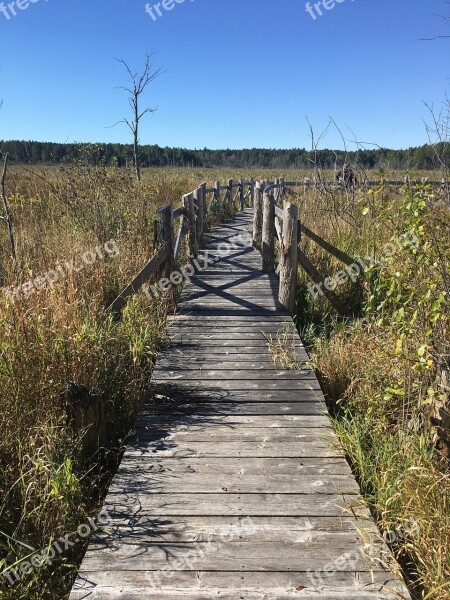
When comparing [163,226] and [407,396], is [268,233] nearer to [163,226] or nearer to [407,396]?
[163,226]

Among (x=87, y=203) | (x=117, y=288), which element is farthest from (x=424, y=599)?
(x=87, y=203)

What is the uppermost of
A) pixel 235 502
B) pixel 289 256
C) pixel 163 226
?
pixel 163 226

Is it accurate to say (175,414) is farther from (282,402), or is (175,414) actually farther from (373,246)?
(373,246)

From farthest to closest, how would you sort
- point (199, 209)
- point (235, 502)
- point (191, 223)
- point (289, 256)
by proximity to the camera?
point (199, 209) → point (191, 223) → point (289, 256) → point (235, 502)

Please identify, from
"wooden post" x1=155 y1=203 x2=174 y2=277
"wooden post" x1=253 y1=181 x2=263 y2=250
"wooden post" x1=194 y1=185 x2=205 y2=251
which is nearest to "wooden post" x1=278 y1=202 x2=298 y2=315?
"wooden post" x1=155 y1=203 x2=174 y2=277

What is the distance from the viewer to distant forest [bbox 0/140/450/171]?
5633mm

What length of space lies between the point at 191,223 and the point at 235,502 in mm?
5709

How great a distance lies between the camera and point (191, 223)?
24.8 ft

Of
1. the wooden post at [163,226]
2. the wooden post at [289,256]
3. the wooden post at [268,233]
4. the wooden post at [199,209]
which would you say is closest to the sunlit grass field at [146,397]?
the wooden post at [289,256]

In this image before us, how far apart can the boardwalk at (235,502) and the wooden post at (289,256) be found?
1.43 m

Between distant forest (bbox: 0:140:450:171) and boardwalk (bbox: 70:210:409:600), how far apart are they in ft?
7.70

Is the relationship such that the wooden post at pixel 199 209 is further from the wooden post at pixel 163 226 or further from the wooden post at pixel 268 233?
the wooden post at pixel 163 226

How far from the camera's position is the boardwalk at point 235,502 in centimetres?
196

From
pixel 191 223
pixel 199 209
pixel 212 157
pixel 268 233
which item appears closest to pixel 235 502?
pixel 268 233
